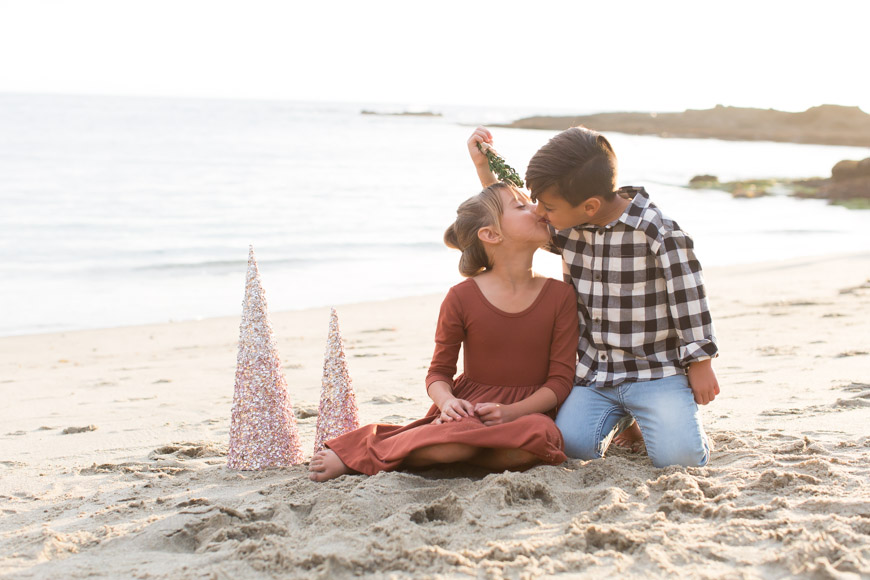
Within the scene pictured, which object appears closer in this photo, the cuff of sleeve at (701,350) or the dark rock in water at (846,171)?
the cuff of sleeve at (701,350)

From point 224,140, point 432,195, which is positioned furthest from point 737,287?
point 224,140

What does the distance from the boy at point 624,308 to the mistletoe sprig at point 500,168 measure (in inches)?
4.7

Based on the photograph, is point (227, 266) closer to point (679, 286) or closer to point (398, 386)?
point (398, 386)

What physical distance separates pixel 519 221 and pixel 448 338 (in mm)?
614

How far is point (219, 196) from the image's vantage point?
21844mm

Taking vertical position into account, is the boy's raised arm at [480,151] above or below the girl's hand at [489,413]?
above

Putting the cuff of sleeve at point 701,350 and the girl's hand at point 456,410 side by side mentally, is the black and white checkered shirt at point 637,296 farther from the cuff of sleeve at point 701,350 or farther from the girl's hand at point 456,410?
the girl's hand at point 456,410

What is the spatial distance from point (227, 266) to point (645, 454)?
32.1ft

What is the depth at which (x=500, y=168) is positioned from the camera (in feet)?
11.8

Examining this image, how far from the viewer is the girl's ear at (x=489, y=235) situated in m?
3.51

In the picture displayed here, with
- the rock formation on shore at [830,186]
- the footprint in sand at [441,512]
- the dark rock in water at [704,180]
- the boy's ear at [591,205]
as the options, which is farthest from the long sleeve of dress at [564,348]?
the dark rock in water at [704,180]

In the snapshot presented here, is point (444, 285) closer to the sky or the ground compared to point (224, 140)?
closer to the ground

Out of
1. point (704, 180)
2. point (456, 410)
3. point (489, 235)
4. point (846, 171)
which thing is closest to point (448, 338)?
point (456, 410)

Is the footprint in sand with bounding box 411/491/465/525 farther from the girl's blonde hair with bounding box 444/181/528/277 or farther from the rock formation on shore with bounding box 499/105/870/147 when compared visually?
the rock formation on shore with bounding box 499/105/870/147
